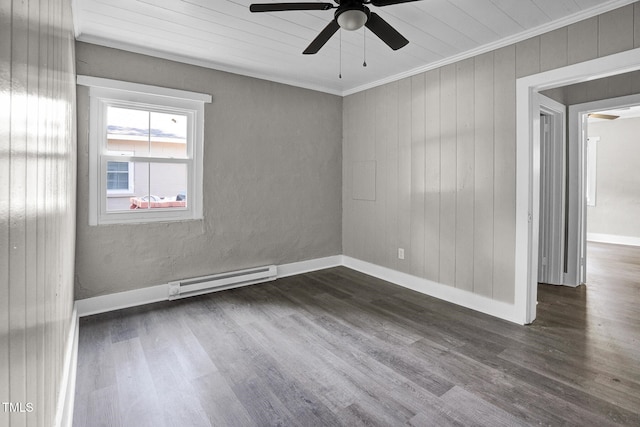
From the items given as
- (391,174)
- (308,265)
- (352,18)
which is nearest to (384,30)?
(352,18)

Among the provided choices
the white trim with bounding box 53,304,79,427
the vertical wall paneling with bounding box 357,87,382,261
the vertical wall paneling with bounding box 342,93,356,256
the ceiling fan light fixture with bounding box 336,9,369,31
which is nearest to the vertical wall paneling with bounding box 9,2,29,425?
the white trim with bounding box 53,304,79,427

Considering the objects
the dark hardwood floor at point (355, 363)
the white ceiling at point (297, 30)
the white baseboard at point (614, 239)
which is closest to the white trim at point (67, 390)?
the dark hardwood floor at point (355, 363)

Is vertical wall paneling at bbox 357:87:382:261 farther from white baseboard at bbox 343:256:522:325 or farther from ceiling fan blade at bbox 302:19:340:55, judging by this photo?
ceiling fan blade at bbox 302:19:340:55

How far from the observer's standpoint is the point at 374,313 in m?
3.21

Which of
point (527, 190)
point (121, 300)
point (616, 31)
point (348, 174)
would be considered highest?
point (616, 31)

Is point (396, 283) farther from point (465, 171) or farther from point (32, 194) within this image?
point (32, 194)

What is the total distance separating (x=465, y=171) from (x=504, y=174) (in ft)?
1.28

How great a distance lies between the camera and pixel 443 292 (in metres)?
3.60

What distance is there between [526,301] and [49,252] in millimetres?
3390

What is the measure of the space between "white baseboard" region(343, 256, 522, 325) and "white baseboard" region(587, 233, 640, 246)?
223 inches

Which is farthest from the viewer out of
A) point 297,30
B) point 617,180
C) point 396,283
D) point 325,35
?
point 617,180

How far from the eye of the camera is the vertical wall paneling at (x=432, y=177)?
3621 mm

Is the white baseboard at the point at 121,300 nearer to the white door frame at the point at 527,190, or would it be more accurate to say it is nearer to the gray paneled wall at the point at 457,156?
the gray paneled wall at the point at 457,156

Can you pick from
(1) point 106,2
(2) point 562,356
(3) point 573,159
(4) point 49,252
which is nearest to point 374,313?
(2) point 562,356
